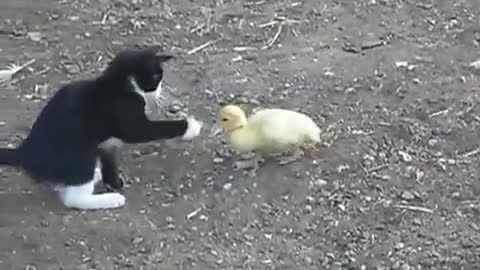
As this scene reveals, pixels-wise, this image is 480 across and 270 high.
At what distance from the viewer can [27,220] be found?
4.03m

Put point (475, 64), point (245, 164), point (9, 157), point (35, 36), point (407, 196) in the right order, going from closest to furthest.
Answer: point (407, 196) → point (9, 157) → point (245, 164) → point (475, 64) → point (35, 36)

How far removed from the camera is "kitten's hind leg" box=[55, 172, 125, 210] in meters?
4.05

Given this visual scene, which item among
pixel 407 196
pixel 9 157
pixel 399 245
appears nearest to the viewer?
pixel 399 245

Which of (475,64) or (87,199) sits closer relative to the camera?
(87,199)

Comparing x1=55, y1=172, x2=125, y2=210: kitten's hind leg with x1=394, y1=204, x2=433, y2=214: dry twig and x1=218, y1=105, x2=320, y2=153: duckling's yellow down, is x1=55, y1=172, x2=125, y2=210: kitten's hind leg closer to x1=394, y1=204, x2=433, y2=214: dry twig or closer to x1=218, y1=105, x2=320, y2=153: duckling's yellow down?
x1=218, y1=105, x2=320, y2=153: duckling's yellow down

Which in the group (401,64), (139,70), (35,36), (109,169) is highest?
(139,70)

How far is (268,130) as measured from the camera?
4098 millimetres

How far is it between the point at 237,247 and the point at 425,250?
57 cm

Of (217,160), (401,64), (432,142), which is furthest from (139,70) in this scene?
(401,64)

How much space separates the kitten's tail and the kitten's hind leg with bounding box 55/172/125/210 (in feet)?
0.56

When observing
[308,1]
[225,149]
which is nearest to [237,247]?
[225,149]

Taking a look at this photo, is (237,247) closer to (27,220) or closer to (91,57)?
(27,220)

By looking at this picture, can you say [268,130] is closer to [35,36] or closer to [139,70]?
[139,70]

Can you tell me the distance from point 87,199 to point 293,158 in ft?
2.33
